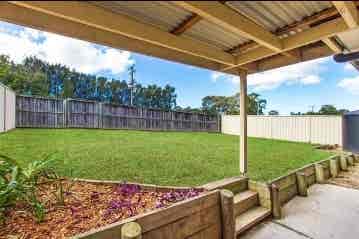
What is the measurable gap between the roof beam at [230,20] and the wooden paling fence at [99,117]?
339 inches

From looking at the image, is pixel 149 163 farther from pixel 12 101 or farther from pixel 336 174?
→ pixel 12 101

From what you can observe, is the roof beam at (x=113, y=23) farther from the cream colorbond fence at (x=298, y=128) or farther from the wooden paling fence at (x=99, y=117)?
the cream colorbond fence at (x=298, y=128)

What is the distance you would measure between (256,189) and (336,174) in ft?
9.68

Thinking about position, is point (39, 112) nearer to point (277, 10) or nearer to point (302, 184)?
point (302, 184)

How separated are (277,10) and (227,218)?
5.67ft

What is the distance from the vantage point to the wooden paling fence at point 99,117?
7.98 meters

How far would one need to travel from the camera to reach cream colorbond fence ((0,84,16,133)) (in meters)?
5.83

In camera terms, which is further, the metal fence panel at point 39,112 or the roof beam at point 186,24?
the metal fence panel at point 39,112

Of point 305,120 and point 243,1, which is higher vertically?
point 243,1

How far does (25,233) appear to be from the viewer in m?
1.43

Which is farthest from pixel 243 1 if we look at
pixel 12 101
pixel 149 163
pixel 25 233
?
pixel 12 101

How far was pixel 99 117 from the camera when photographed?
31.7ft

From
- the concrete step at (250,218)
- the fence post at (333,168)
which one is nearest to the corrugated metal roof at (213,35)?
the concrete step at (250,218)

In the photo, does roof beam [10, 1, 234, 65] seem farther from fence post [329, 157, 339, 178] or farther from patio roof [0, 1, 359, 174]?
fence post [329, 157, 339, 178]
